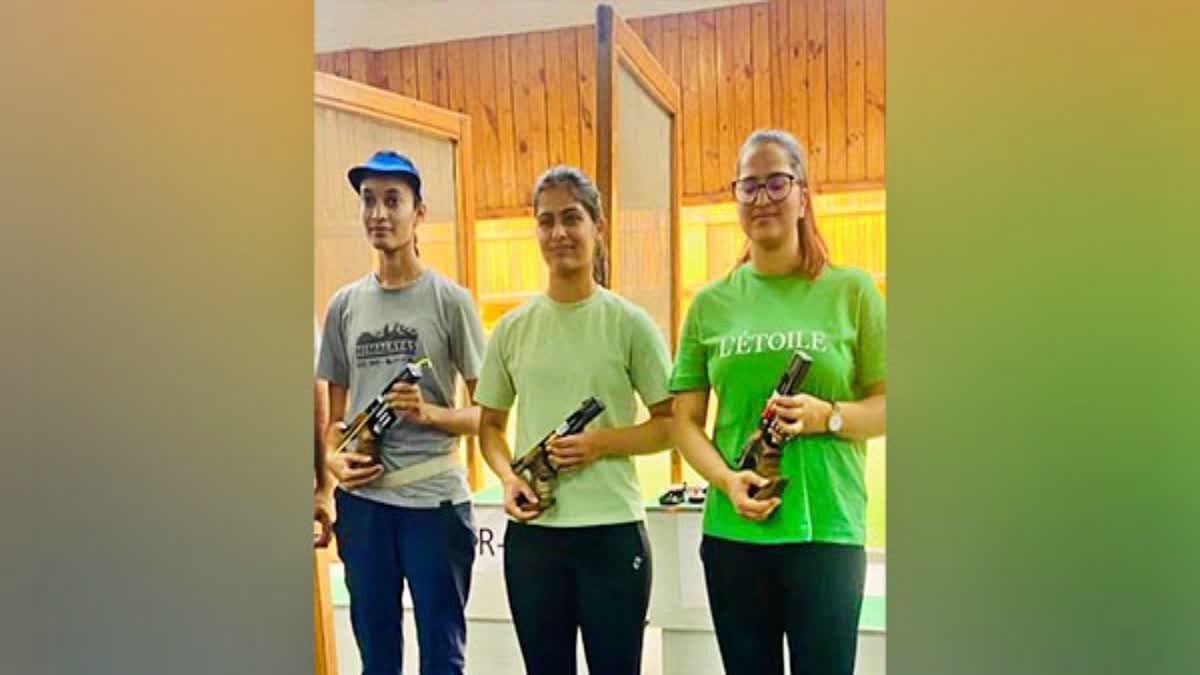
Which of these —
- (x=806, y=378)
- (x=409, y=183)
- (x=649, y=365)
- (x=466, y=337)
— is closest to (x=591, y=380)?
(x=649, y=365)

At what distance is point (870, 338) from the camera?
5.61ft

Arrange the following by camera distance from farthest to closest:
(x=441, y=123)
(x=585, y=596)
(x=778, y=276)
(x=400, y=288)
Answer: (x=441, y=123)
(x=400, y=288)
(x=585, y=596)
(x=778, y=276)

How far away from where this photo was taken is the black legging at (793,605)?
1729mm

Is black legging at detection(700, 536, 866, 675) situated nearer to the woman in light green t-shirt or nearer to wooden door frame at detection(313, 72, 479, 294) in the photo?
the woman in light green t-shirt

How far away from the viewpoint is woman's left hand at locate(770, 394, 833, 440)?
1.74m

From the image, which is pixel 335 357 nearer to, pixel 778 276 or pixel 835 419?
pixel 778 276

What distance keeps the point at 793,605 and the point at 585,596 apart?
449 mm

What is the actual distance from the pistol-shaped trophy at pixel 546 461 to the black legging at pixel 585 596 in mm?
64

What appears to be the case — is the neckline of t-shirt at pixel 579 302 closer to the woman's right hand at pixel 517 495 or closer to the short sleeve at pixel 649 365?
the short sleeve at pixel 649 365

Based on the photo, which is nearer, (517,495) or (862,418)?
(862,418)
